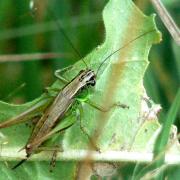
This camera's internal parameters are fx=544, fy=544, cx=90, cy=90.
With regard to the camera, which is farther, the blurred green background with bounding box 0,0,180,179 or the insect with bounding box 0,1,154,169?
the blurred green background with bounding box 0,0,180,179

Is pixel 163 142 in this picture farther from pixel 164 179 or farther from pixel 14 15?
pixel 14 15

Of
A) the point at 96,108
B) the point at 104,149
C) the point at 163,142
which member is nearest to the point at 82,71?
the point at 96,108

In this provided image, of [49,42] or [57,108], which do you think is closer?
[57,108]

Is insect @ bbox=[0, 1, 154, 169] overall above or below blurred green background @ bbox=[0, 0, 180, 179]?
below

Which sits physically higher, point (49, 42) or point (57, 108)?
point (49, 42)

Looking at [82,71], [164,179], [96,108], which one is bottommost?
[164,179]
